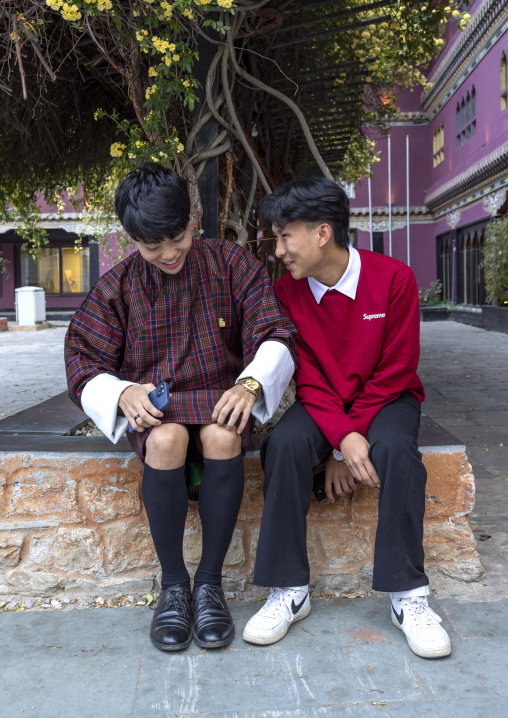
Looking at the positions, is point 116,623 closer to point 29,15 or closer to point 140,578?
point 140,578

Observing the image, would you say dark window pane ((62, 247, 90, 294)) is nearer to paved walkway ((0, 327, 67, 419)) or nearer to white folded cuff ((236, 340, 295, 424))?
paved walkway ((0, 327, 67, 419))

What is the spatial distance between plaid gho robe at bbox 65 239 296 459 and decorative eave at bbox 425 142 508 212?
10.8m

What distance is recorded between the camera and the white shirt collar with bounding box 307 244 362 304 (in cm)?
228

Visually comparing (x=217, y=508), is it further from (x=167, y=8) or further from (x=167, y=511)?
(x=167, y=8)

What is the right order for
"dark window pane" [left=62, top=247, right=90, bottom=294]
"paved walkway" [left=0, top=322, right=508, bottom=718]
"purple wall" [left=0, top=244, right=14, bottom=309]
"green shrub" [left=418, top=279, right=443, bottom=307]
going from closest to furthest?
"paved walkway" [left=0, top=322, right=508, bottom=718]
"green shrub" [left=418, top=279, right=443, bottom=307]
"purple wall" [left=0, top=244, right=14, bottom=309]
"dark window pane" [left=62, top=247, right=90, bottom=294]

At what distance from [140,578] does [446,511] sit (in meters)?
1.05

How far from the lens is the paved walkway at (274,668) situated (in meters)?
1.75

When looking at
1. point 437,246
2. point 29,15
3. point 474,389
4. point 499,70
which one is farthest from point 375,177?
point 29,15

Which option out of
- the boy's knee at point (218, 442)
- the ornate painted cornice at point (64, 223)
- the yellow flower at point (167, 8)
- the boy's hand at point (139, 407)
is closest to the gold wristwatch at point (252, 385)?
the boy's knee at point (218, 442)

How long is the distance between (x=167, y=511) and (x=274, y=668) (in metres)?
0.52

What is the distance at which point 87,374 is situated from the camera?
2207mm

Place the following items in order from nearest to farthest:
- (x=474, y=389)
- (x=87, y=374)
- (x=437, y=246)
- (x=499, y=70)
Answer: (x=87, y=374) → (x=474, y=389) → (x=499, y=70) → (x=437, y=246)

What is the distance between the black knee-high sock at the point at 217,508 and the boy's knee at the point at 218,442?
0.02 meters

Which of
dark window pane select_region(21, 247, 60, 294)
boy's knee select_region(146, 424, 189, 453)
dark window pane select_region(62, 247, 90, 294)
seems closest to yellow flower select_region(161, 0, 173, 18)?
boy's knee select_region(146, 424, 189, 453)
